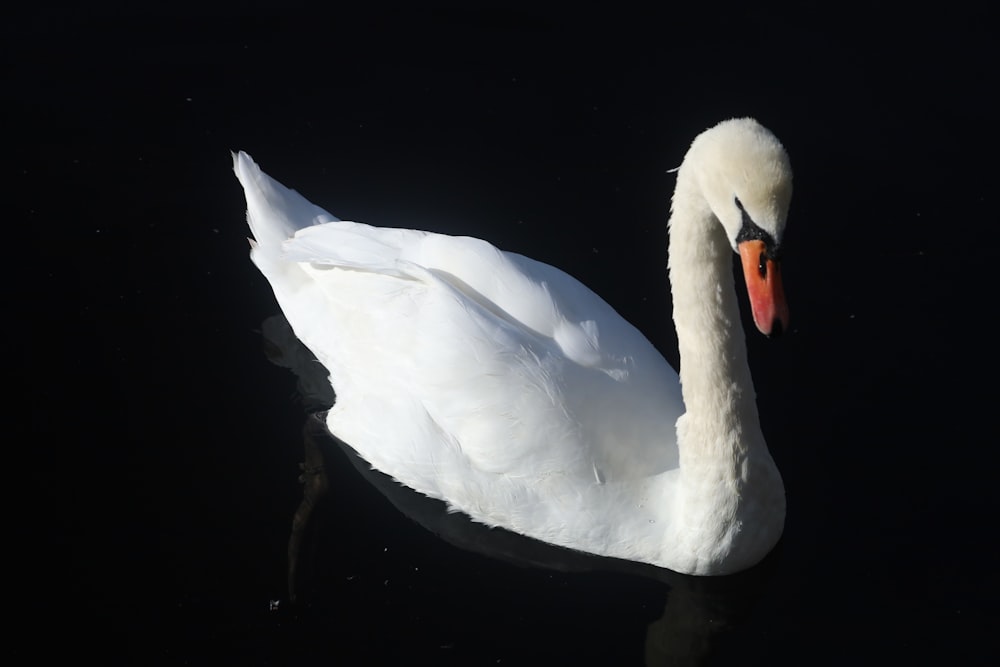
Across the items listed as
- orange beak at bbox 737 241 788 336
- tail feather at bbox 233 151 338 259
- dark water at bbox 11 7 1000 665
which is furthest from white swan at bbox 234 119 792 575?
tail feather at bbox 233 151 338 259

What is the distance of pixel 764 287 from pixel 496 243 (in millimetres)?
3726

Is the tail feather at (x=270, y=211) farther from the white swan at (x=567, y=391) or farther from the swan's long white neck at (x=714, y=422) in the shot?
the swan's long white neck at (x=714, y=422)

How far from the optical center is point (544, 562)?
7.35 meters

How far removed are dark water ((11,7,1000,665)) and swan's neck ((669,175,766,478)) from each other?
809mm

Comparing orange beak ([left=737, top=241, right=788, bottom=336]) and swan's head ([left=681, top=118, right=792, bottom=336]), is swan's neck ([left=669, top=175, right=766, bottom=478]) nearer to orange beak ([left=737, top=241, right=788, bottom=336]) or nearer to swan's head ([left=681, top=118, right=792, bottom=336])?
swan's head ([left=681, top=118, right=792, bottom=336])

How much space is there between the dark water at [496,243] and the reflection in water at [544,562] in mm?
18

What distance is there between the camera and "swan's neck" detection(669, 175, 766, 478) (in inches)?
250

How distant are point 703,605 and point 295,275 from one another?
320 cm

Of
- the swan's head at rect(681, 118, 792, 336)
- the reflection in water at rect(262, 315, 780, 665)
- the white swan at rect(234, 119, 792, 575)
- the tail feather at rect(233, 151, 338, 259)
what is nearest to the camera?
the swan's head at rect(681, 118, 792, 336)

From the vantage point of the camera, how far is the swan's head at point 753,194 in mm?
5844

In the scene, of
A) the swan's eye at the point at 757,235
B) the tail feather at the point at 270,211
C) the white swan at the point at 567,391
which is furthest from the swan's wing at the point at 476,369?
the swan's eye at the point at 757,235

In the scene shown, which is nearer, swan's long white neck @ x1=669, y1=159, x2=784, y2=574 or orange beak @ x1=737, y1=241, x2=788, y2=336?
orange beak @ x1=737, y1=241, x2=788, y2=336

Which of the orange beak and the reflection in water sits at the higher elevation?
the orange beak

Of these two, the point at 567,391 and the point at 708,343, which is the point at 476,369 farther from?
the point at 708,343
